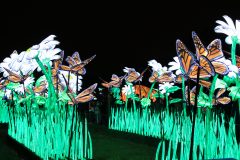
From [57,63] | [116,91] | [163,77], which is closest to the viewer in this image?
[57,63]

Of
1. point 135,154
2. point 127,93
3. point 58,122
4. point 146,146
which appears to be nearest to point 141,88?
point 127,93

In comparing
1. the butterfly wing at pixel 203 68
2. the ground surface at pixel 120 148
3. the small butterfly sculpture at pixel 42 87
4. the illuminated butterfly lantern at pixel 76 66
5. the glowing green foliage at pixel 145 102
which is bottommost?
the ground surface at pixel 120 148

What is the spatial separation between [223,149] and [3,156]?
9.35 ft

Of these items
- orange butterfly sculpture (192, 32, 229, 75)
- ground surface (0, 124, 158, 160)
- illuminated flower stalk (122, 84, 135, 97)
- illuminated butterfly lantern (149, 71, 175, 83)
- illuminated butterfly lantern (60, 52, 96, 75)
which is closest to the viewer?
orange butterfly sculpture (192, 32, 229, 75)

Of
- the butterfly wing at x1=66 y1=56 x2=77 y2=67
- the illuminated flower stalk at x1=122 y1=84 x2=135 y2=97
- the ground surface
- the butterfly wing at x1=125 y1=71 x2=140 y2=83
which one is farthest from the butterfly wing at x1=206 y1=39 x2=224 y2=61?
the illuminated flower stalk at x1=122 y1=84 x2=135 y2=97

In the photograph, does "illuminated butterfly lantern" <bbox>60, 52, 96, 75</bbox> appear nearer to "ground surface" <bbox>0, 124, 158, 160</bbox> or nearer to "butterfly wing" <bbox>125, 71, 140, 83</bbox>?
"ground surface" <bbox>0, 124, 158, 160</bbox>

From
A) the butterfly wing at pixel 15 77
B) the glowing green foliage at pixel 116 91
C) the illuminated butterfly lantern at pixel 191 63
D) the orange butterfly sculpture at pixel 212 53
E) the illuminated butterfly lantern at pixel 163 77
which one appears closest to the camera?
the illuminated butterfly lantern at pixel 191 63

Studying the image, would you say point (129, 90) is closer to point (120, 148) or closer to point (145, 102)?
point (145, 102)

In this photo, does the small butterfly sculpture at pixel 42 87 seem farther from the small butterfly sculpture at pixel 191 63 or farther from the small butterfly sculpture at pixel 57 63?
the small butterfly sculpture at pixel 191 63

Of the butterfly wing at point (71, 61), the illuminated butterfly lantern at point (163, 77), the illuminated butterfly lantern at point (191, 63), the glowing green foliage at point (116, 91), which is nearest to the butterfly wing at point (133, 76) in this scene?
the illuminated butterfly lantern at point (163, 77)

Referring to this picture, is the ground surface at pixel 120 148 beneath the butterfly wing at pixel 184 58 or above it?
beneath

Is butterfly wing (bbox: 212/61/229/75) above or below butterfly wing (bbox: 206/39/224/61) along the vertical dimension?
below

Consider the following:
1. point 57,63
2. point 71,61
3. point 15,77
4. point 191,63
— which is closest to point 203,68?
point 191,63

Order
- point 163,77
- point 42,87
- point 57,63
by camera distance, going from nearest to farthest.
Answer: point 57,63 < point 42,87 < point 163,77
